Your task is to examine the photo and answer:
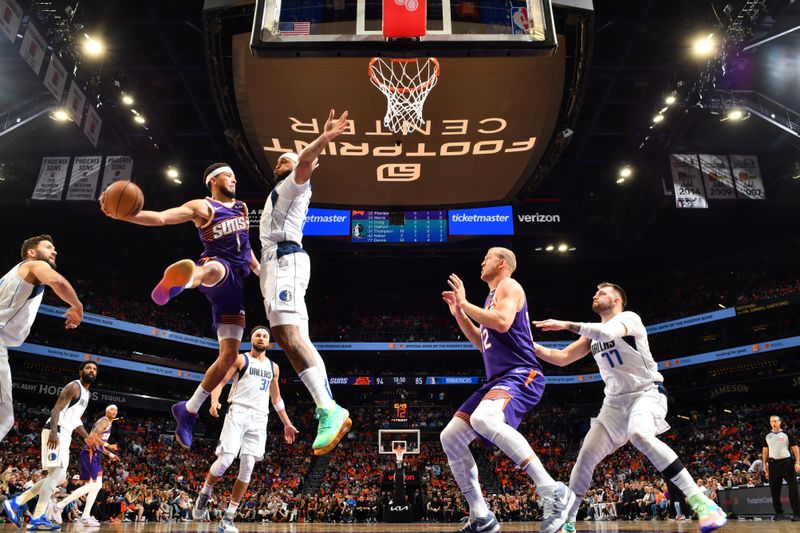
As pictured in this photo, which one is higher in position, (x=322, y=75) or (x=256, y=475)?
(x=322, y=75)

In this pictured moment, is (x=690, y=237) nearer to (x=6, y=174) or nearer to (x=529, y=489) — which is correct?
(x=529, y=489)

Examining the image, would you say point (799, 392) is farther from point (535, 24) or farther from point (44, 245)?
point (44, 245)

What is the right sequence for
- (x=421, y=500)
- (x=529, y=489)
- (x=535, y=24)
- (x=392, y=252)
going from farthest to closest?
1. (x=392, y=252)
2. (x=529, y=489)
3. (x=421, y=500)
4. (x=535, y=24)

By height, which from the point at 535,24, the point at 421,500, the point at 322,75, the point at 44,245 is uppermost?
the point at 322,75

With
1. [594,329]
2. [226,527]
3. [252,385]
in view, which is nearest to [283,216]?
[594,329]

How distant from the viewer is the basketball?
14.4ft

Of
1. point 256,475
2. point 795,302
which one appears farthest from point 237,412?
point 795,302

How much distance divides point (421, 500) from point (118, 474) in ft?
36.2

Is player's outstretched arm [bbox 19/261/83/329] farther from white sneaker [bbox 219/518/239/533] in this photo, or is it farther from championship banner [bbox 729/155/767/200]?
championship banner [bbox 729/155/767/200]

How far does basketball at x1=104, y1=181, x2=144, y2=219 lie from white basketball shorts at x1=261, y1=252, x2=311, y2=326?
Result: 106 cm

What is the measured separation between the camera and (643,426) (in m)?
5.12

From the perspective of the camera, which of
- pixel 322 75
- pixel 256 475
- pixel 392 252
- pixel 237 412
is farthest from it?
pixel 392 252

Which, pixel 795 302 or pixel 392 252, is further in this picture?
pixel 392 252

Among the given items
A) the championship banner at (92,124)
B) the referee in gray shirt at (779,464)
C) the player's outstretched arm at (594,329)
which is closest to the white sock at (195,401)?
the player's outstretched arm at (594,329)
